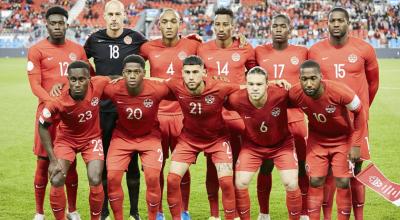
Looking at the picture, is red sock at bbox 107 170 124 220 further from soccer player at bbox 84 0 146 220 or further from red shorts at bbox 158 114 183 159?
red shorts at bbox 158 114 183 159

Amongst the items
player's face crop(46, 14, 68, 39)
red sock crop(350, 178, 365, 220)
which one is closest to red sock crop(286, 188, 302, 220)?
red sock crop(350, 178, 365, 220)

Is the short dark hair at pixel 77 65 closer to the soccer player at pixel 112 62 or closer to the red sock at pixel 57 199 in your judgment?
the soccer player at pixel 112 62

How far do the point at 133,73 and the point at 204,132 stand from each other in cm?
101

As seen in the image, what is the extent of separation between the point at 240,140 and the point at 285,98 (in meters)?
1.00

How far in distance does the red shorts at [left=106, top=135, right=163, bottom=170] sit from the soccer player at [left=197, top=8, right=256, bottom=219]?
2.37ft

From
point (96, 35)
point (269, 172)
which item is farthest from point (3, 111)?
point (269, 172)

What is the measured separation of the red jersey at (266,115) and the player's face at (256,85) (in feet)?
0.54

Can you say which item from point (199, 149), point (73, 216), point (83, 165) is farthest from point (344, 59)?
point (83, 165)

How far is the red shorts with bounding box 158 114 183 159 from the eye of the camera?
7887 mm

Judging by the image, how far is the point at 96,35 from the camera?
8.06 meters

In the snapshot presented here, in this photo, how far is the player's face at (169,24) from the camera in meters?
7.77

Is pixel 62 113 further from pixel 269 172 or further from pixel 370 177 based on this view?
pixel 370 177

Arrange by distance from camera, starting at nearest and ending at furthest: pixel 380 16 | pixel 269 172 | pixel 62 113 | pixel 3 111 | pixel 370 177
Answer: pixel 370 177
pixel 62 113
pixel 269 172
pixel 3 111
pixel 380 16

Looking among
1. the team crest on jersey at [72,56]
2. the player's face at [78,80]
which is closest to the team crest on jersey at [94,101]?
the player's face at [78,80]
